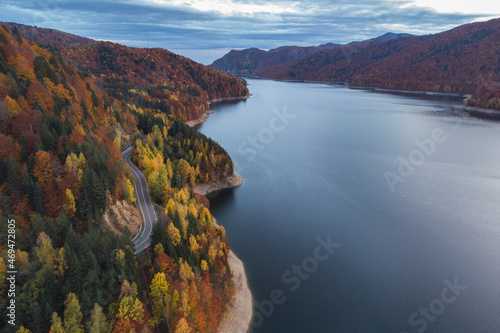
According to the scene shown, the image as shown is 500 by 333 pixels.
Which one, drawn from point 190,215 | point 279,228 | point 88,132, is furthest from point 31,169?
point 279,228

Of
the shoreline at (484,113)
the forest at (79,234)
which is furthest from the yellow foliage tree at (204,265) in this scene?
the shoreline at (484,113)

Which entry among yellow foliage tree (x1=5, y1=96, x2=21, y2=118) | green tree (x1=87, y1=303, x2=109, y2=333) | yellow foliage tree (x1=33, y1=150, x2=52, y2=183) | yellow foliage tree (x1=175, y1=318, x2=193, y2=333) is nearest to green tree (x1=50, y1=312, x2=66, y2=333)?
green tree (x1=87, y1=303, x2=109, y2=333)

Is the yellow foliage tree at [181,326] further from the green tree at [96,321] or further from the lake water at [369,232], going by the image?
the lake water at [369,232]

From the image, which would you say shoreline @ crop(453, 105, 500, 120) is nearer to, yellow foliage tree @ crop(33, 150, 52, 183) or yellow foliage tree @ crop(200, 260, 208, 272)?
yellow foliage tree @ crop(200, 260, 208, 272)

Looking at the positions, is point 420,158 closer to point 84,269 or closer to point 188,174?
point 188,174

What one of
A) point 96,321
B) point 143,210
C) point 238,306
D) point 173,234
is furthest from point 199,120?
point 96,321
